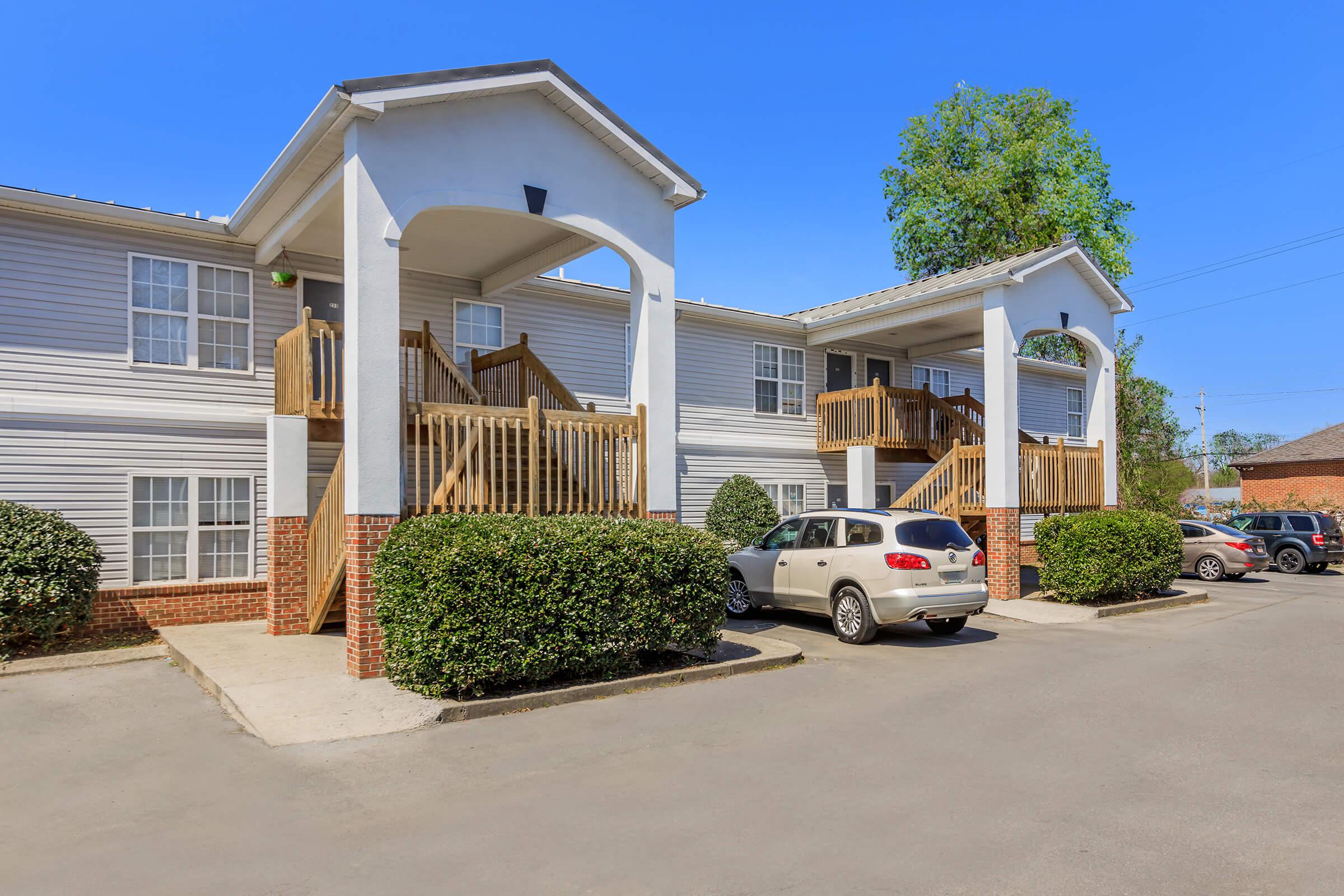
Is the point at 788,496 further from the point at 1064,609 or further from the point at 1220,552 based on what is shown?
the point at 1220,552

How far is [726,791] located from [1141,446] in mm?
32539

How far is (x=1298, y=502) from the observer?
3503 centimetres

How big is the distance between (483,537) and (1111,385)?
1602cm

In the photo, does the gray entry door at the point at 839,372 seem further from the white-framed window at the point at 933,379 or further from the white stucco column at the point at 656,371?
the white stucco column at the point at 656,371

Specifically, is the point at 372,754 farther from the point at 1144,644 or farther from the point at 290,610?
the point at 1144,644

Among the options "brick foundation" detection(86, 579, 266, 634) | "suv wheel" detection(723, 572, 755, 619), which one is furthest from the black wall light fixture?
"brick foundation" detection(86, 579, 266, 634)

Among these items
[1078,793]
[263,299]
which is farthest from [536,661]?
[263,299]

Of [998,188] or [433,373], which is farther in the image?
[998,188]

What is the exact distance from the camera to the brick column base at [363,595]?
362 inches

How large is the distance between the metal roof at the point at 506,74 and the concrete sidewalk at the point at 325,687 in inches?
241

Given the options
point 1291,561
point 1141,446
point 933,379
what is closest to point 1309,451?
point 1141,446

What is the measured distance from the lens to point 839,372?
71.3ft

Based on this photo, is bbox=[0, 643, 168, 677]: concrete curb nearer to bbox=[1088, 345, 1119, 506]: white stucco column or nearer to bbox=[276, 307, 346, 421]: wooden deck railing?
bbox=[276, 307, 346, 421]: wooden deck railing

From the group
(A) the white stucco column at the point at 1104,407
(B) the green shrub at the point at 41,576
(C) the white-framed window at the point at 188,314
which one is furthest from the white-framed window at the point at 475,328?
(A) the white stucco column at the point at 1104,407
